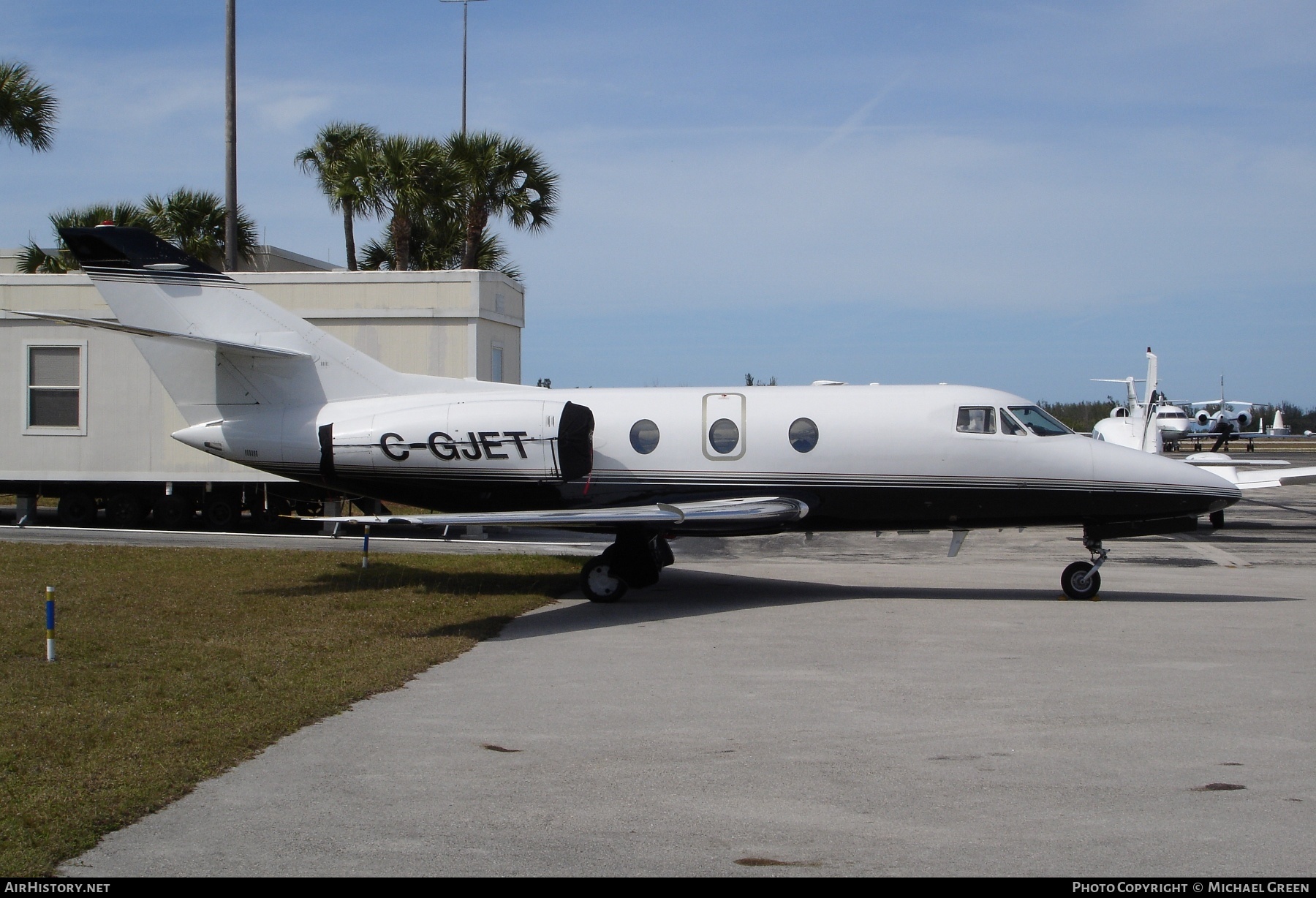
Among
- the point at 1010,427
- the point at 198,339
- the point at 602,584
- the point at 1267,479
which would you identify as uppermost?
the point at 198,339

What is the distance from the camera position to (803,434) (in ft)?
48.3

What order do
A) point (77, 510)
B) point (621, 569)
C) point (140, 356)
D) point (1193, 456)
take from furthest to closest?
point (1193, 456), point (77, 510), point (140, 356), point (621, 569)

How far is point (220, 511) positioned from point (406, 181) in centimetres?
1342

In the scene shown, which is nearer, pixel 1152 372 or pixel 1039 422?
pixel 1039 422

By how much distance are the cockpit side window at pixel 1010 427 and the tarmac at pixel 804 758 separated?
245cm

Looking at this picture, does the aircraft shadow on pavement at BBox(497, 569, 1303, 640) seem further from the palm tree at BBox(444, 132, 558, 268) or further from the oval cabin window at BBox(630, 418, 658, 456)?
the palm tree at BBox(444, 132, 558, 268)

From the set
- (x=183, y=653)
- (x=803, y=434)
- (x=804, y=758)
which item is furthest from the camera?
(x=803, y=434)

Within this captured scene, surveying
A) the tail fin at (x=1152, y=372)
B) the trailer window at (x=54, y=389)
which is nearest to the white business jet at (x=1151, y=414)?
the tail fin at (x=1152, y=372)

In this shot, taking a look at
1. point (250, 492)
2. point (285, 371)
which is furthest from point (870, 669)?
point (250, 492)

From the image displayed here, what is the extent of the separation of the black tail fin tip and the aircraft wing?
15.3 feet

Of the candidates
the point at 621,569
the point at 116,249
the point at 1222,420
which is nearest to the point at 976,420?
the point at 621,569

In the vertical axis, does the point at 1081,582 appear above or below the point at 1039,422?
below

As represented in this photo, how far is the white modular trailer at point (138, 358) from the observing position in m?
20.8

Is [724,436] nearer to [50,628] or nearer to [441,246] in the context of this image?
[50,628]
